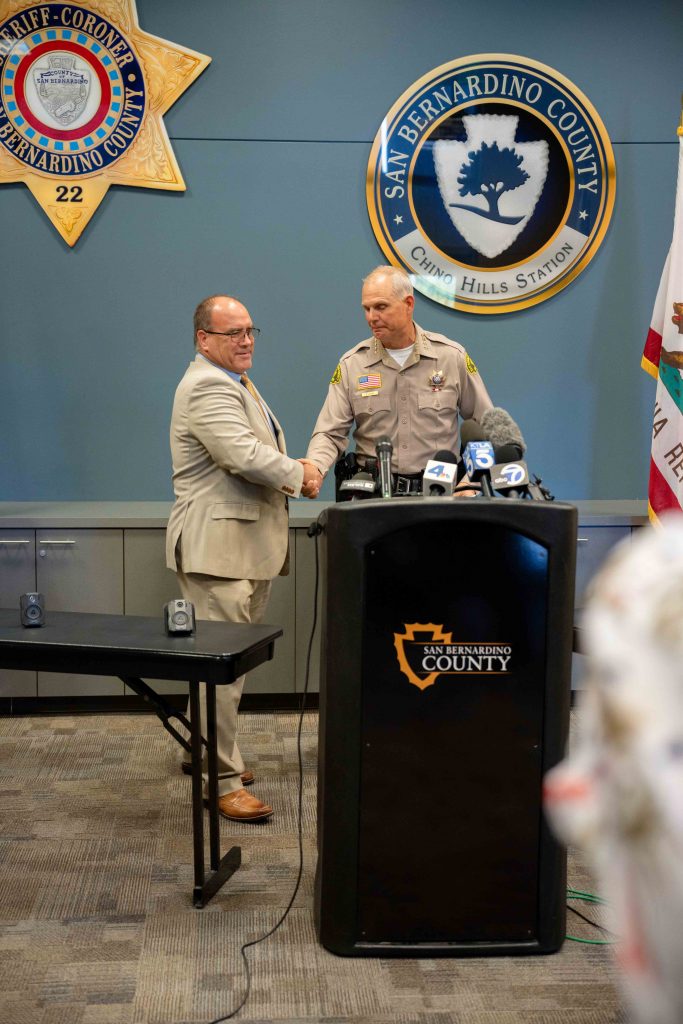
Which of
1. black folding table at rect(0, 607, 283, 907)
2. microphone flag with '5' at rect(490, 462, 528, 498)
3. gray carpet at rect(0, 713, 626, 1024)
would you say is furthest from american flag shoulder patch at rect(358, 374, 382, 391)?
microphone flag with '5' at rect(490, 462, 528, 498)

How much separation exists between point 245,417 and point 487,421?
94 cm

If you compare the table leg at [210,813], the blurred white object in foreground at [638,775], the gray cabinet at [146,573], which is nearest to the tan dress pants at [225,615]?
the table leg at [210,813]

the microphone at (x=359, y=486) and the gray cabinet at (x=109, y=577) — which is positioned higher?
the microphone at (x=359, y=486)

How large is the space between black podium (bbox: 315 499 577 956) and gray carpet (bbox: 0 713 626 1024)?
0.11 metres

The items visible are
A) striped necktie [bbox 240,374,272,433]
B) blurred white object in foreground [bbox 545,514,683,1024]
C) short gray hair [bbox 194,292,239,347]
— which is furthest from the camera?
striped necktie [bbox 240,374,272,433]

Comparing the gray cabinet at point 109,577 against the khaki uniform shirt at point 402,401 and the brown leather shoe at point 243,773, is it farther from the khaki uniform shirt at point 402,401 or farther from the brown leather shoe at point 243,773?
the brown leather shoe at point 243,773

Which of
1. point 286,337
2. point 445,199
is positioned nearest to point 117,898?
point 286,337

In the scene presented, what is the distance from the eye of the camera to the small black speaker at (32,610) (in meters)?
2.83

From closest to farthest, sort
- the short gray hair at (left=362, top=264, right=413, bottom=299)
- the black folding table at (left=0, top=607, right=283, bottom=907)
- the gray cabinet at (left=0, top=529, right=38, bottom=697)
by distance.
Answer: the black folding table at (left=0, top=607, right=283, bottom=907) → the short gray hair at (left=362, top=264, right=413, bottom=299) → the gray cabinet at (left=0, top=529, right=38, bottom=697)

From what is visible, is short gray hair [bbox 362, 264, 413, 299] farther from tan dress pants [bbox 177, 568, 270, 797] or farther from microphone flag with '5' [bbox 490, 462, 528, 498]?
microphone flag with '5' [bbox 490, 462, 528, 498]

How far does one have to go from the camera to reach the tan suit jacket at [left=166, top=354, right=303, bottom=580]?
10.7ft

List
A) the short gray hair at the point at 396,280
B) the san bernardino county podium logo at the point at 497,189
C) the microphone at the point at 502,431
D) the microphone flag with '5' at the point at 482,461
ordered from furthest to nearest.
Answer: the san bernardino county podium logo at the point at 497,189, the short gray hair at the point at 396,280, the microphone at the point at 502,431, the microphone flag with '5' at the point at 482,461

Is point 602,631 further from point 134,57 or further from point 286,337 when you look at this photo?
point 134,57

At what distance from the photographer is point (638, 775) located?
2.06 ft
